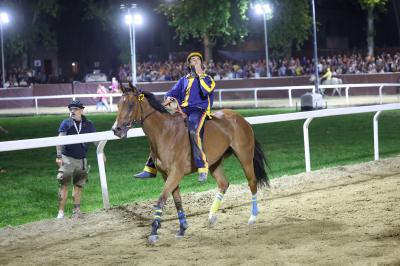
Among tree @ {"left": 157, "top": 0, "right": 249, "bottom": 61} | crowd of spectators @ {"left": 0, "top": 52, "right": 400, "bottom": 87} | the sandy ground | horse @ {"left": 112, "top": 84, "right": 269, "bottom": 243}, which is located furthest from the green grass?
tree @ {"left": 157, "top": 0, "right": 249, "bottom": 61}

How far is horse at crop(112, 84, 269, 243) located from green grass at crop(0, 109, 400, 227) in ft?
8.15

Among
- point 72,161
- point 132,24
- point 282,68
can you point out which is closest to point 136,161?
point 72,161

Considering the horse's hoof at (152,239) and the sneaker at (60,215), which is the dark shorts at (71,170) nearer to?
the sneaker at (60,215)

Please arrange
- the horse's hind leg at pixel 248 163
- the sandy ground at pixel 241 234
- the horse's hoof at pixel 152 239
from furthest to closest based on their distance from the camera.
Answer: the horse's hind leg at pixel 248 163 < the horse's hoof at pixel 152 239 < the sandy ground at pixel 241 234

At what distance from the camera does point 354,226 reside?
8117 mm

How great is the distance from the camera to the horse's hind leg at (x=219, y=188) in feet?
28.3

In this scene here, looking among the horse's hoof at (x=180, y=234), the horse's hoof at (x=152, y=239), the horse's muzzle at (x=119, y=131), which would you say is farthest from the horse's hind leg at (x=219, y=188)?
the horse's muzzle at (x=119, y=131)

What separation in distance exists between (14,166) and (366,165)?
705 centimetres

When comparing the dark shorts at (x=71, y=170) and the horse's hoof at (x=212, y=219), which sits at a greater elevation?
the dark shorts at (x=71, y=170)

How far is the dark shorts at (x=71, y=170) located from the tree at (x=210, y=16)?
3474 cm

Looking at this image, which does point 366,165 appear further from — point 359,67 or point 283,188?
point 359,67

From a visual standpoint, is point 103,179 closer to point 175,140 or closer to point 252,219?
point 175,140

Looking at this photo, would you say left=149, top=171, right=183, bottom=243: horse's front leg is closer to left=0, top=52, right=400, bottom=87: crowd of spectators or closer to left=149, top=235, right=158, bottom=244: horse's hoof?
left=149, top=235, right=158, bottom=244: horse's hoof

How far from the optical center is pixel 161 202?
311 inches
